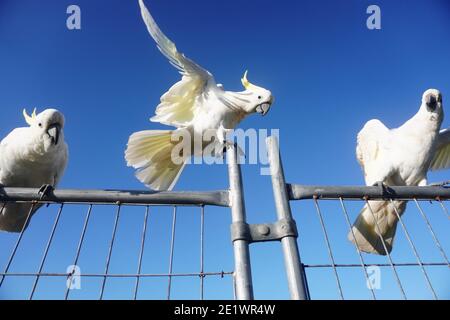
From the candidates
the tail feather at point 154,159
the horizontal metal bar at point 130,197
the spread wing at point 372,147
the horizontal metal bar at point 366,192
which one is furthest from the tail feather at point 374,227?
the tail feather at point 154,159

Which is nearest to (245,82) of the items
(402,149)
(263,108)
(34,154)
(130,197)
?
(263,108)

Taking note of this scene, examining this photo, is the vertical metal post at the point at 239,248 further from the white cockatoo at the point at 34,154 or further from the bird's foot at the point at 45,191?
the white cockatoo at the point at 34,154

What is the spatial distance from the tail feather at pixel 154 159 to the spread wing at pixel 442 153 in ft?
11.5

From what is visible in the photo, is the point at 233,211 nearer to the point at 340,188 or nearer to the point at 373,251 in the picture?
the point at 340,188

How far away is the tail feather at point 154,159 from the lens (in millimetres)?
3844

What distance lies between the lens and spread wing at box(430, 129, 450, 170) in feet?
14.6

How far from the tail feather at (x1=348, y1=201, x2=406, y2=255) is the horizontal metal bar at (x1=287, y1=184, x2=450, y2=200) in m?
1.22

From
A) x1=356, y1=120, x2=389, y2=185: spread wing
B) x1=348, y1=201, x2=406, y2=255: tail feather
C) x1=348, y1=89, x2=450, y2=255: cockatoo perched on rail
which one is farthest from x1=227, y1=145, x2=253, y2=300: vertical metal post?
x1=356, y1=120, x2=389, y2=185: spread wing

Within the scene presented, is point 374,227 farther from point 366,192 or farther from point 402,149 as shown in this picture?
point 366,192

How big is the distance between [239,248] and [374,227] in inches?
95.7

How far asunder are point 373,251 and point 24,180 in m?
3.66

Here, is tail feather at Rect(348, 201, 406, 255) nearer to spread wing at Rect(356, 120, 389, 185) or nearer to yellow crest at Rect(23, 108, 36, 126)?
spread wing at Rect(356, 120, 389, 185)
